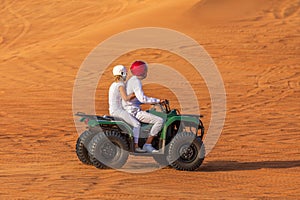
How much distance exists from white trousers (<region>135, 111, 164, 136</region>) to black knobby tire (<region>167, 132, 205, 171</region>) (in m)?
0.32

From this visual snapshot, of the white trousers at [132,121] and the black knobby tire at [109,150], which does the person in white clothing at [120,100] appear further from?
the black knobby tire at [109,150]

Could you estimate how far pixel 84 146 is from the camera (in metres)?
12.8

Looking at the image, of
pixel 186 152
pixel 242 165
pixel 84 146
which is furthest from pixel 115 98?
pixel 242 165

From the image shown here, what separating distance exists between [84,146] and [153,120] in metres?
1.16

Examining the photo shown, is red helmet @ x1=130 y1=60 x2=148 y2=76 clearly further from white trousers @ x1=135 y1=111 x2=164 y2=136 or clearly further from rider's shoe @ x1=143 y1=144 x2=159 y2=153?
rider's shoe @ x1=143 y1=144 x2=159 y2=153

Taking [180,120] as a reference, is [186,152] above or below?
below

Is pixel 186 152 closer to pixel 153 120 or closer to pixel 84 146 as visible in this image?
pixel 153 120

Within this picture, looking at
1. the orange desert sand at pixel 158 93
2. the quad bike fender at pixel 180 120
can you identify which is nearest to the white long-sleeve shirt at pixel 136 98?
the quad bike fender at pixel 180 120

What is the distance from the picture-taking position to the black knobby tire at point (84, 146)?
1273 cm

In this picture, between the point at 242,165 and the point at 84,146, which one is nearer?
the point at 84,146

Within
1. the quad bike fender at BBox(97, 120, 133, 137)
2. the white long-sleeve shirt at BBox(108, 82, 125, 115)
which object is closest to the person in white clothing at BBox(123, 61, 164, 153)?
the white long-sleeve shirt at BBox(108, 82, 125, 115)

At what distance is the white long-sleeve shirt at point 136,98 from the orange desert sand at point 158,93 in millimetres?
1069

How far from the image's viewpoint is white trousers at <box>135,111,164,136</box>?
41.8ft

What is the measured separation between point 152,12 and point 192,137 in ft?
55.8
